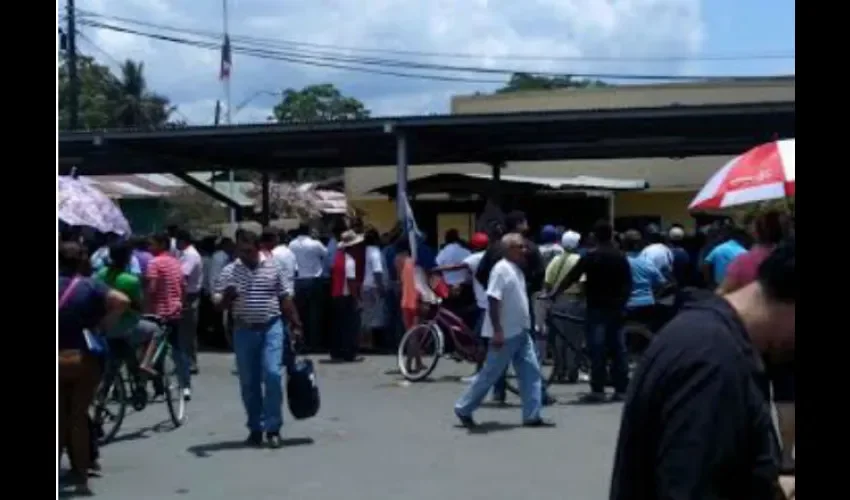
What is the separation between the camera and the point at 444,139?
24344 millimetres

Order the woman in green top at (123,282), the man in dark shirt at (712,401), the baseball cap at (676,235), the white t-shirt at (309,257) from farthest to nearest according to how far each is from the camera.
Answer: the white t-shirt at (309,257), the baseball cap at (676,235), the woman in green top at (123,282), the man in dark shirt at (712,401)

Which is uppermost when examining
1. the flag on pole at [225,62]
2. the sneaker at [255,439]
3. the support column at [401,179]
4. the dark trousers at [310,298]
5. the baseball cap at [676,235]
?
the flag on pole at [225,62]

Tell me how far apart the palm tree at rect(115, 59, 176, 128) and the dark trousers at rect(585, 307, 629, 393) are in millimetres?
53369

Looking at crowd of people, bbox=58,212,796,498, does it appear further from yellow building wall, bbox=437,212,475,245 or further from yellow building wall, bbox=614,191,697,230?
yellow building wall, bbox=614,191,697,230

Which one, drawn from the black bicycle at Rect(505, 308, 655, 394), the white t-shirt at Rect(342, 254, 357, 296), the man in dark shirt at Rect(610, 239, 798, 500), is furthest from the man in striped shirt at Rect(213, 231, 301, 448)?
the man in dark shirt at Rect(610, 239, 798, 500)

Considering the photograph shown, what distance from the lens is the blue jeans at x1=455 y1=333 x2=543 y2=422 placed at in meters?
13.0

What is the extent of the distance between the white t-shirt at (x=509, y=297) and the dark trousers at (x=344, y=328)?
6677 millimetres

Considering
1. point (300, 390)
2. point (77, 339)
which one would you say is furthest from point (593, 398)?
point (77, 339)

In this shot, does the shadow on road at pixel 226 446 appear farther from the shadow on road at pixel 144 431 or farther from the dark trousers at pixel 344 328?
the dark trousers at pixel 344 328

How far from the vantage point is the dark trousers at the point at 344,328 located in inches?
769

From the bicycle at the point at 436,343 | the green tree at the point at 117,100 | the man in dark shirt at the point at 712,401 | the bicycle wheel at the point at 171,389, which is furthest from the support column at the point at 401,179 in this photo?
the green tree at the point at 117,100

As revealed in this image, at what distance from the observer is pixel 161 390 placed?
1399 centimetres

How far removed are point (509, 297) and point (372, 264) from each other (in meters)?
6.95
